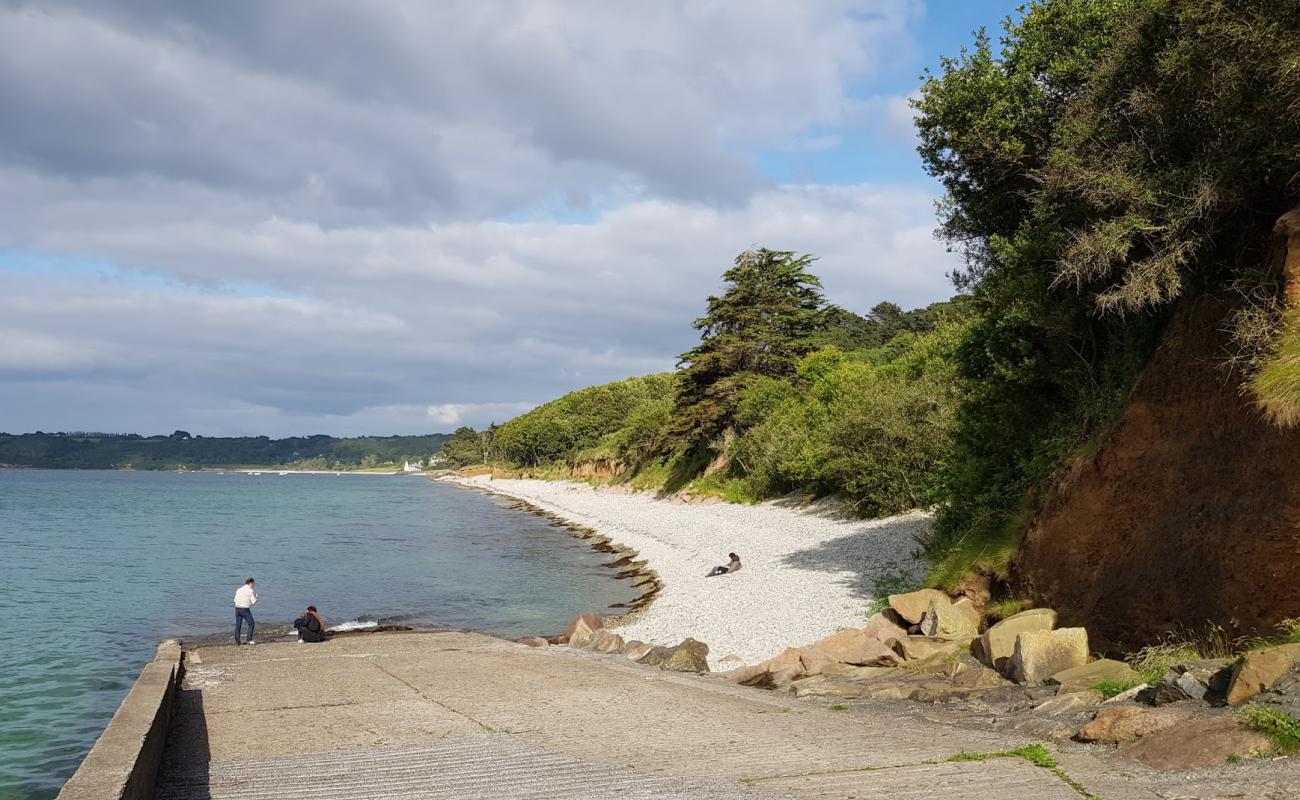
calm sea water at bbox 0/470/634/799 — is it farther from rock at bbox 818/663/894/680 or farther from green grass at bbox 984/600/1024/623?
green grass at bbox 984/600/1024/623

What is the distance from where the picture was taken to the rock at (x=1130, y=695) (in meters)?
8.73

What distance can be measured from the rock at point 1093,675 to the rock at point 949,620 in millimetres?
3331

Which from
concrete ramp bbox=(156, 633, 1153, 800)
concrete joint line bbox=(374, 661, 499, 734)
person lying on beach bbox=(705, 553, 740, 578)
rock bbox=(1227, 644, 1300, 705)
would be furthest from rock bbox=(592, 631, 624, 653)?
rock bbox=(1227, 644, 1300, 705)

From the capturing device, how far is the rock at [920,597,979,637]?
1352 centimetres

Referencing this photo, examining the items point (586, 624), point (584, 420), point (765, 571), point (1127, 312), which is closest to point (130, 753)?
point (586, 624)

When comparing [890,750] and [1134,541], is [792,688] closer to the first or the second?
[890,750]

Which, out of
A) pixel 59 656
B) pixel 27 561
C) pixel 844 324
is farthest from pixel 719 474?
pixel 844 324

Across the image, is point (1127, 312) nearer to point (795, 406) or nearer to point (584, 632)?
point (584, 632)

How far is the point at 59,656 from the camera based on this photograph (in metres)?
18.7

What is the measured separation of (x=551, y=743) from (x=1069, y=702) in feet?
17.2

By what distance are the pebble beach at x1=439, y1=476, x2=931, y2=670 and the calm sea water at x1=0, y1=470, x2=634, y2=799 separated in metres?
2.81

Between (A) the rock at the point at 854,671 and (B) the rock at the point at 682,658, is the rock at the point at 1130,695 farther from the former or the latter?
(B) the rock at the point at 682,658

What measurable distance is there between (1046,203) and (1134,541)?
17.9ft

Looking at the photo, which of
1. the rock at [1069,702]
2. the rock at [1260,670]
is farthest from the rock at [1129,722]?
the rock at [1069,702]
